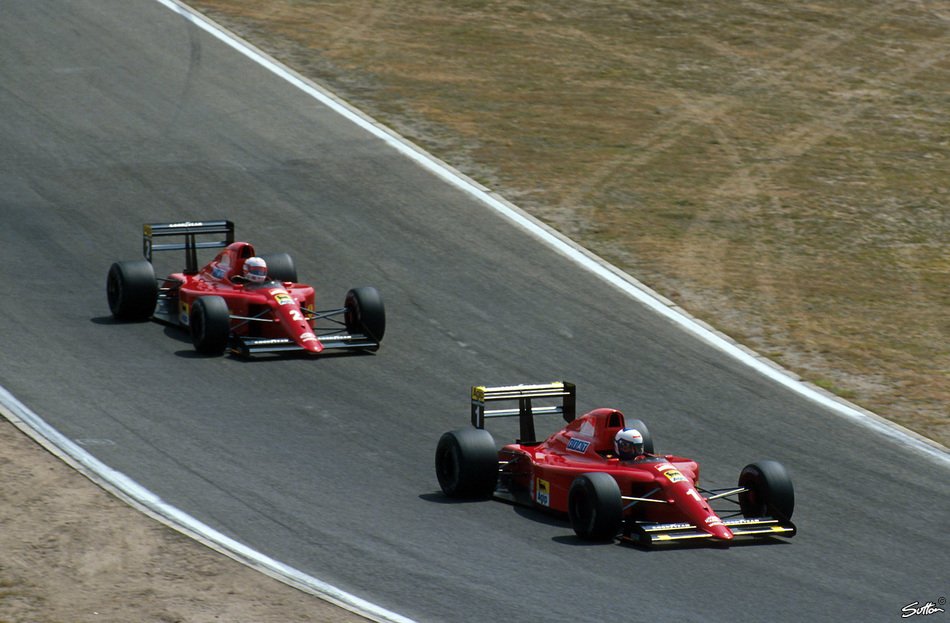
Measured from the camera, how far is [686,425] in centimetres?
1595

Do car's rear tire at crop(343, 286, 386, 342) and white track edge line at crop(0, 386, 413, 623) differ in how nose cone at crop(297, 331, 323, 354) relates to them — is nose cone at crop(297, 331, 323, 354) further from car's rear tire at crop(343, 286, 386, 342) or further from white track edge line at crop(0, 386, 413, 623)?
white track edge line at crop(0, 386, 413, 623)

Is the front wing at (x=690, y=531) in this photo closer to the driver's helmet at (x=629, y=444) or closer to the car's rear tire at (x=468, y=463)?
the driver's helmet at (x=629, y=444)

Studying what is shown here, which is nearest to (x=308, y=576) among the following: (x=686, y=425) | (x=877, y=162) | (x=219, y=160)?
(x=686, y=425)

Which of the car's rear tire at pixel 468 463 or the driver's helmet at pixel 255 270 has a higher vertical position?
the driver's helmet at pixel 255 270

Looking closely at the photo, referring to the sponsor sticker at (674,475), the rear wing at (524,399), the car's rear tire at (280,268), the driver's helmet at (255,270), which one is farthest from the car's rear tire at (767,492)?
the car's rear tire at (280,268)

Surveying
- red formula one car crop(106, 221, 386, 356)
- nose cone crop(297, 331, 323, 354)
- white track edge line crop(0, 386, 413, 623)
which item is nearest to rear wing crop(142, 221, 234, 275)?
red formula one car crop(106, 221, 386, 356)

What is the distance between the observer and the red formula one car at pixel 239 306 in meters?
17.2

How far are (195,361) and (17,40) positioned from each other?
608 inches

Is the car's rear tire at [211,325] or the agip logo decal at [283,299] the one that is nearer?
the car's rear tire at [211,325]

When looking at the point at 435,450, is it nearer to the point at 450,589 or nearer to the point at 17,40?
the point at 450,589

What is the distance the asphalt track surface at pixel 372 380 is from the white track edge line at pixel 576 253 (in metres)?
0.26

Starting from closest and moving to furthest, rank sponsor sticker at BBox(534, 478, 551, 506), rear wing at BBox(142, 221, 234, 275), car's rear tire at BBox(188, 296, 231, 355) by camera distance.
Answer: sponsor sticker at BBox(534, 478, 551, 506), car's rear tire at BBox(188, 296, 231, 355), rear wing at BBox(142, 221, 234, 275)

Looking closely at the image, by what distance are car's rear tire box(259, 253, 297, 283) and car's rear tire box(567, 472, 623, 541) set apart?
778cm

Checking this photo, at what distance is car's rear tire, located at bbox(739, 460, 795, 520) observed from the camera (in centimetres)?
1256
